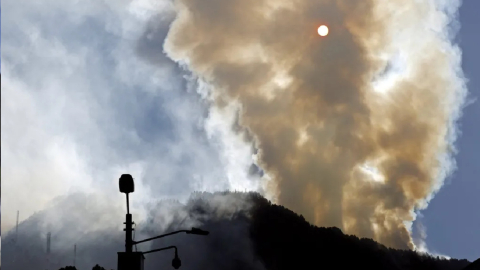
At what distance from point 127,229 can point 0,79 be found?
14.1m

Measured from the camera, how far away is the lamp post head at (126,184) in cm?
2862

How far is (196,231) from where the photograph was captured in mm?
25172

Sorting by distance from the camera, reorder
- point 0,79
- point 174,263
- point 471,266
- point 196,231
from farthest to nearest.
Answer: point 471,266 < point 174,263 < point 196,231 < point 0,79

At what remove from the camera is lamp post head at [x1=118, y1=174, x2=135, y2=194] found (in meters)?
28.6

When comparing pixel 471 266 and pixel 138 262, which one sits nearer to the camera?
pixel 138 262

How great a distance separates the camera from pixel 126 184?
1126 inches

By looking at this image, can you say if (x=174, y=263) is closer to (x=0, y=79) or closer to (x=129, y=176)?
(x=129, y=176)

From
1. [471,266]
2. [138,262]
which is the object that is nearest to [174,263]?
[138,262]

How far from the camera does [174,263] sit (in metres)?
27.8

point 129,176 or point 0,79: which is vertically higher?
point 129,176

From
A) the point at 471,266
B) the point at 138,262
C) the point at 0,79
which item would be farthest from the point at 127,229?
the point at 471,266

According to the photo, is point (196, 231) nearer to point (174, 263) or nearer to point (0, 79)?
point (174, 263)

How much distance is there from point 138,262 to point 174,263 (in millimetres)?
2155

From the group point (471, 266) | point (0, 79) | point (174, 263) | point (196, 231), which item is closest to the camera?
point (0, 79)
